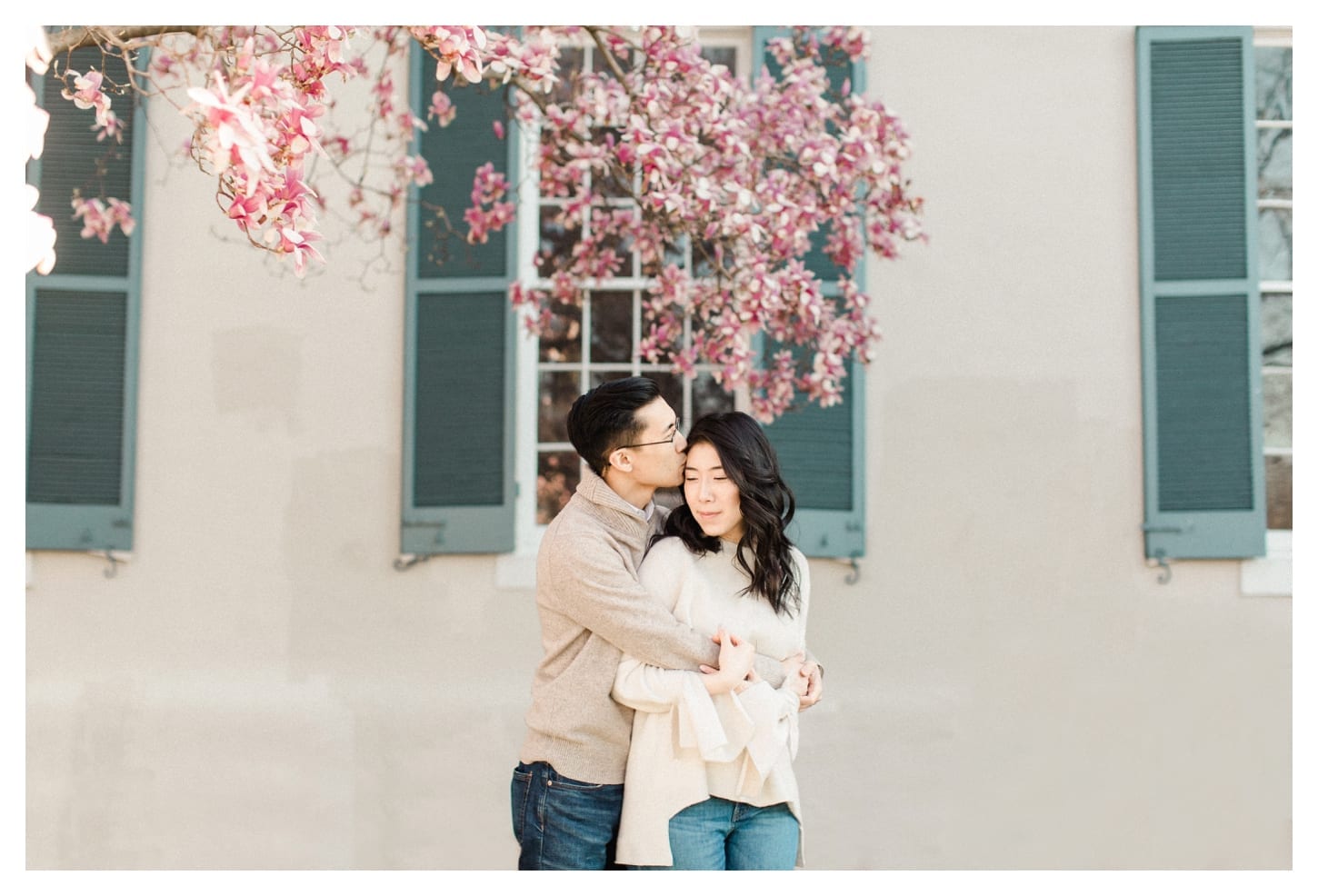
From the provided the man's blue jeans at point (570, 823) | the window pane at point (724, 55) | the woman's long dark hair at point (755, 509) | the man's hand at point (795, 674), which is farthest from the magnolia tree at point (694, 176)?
the man's blue jeans at point (570, 823)

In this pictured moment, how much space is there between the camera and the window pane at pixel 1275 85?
4984 millimetres

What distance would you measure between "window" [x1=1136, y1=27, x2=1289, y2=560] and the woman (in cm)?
249

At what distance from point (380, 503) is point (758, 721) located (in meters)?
2.58

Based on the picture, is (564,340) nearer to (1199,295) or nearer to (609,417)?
(609,417)

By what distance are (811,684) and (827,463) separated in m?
2.01

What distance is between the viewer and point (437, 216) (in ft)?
16.1

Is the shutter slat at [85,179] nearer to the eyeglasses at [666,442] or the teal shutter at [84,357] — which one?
the teal shutter at [84,357]

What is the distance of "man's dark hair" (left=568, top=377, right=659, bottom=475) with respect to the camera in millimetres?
2818

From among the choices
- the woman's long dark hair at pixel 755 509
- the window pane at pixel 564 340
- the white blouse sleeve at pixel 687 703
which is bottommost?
the white blouse sleeve at pixel 687 703

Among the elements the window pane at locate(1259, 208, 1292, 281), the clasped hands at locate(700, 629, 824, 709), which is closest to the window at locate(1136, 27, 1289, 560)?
the window pane at locate(1259, 208, 1292, 281)

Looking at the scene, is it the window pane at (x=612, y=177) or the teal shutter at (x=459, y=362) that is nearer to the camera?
the window pane at (x=612, y=177)

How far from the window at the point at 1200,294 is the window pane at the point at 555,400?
2.12 meters

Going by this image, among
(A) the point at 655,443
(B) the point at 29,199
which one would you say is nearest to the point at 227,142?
(B) the point at 29,199
